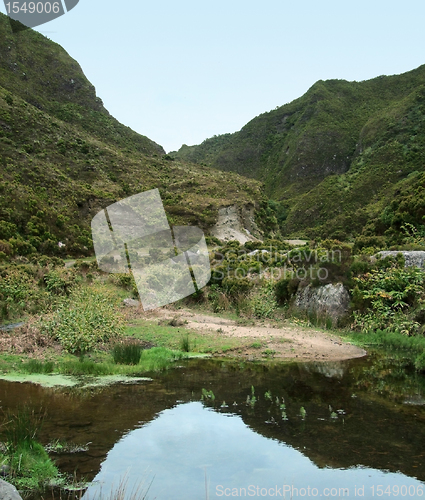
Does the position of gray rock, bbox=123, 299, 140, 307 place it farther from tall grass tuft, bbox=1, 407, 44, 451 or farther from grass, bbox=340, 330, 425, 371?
tall grass tuft, bbox=1, 407, 44, 451

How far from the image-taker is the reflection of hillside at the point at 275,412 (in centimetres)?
565

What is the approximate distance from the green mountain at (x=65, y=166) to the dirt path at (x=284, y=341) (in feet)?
59.1

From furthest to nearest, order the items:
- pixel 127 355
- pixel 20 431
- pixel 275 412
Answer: pixel 127 355 → pixel 275 412 → pixel 20 431

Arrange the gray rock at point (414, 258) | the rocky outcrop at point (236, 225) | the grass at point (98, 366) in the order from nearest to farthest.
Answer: the grass at point (98, 366)
the gray rock at point (414, 258)
the rocky outcrop at point (236, 225)

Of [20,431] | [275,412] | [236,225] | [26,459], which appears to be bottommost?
[275,412]

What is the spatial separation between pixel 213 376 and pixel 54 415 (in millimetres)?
3618

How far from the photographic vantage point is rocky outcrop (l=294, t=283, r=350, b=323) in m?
15.9

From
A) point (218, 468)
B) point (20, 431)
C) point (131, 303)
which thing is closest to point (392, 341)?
point (218, 468)

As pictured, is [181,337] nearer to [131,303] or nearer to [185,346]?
[185,346]

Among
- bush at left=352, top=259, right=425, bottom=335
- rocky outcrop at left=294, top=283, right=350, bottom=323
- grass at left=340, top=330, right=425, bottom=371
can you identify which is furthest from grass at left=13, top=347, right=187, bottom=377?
rocky outcrop at left=294, top=283, right=350, bottom=323

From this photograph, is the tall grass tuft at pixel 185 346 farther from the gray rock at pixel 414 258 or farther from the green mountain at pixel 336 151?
the green mountain at pixel 336 151

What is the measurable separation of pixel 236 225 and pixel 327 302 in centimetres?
3804

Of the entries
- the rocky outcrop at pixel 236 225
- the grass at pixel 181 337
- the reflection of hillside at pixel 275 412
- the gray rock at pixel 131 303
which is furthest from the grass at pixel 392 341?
the rocky outcrop at pixel 236 225

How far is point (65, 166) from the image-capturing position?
164ft
